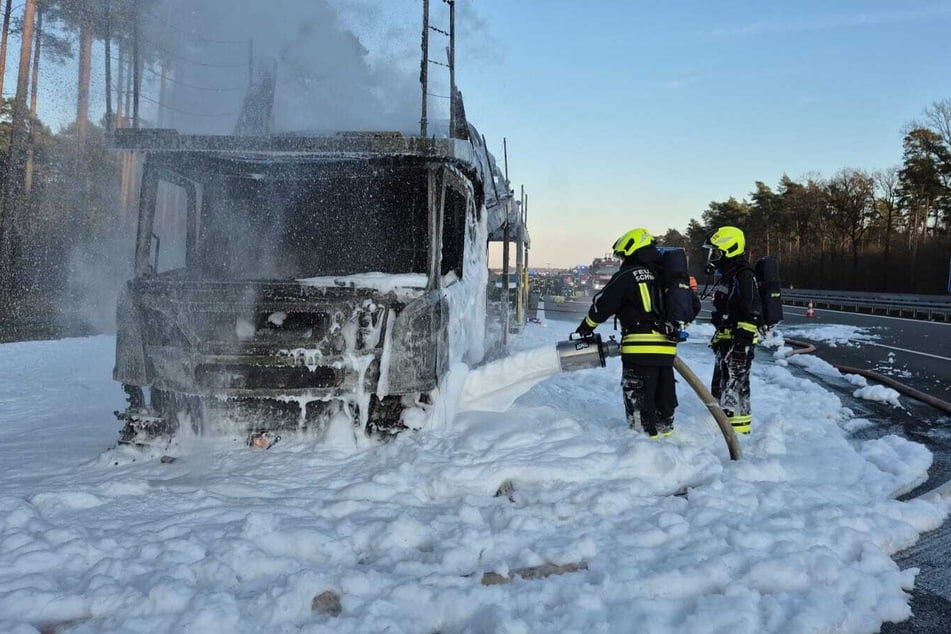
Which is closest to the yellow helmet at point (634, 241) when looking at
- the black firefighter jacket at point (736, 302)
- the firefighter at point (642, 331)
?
the firefighter at point (642, 331)

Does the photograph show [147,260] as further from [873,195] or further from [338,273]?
[873,195]

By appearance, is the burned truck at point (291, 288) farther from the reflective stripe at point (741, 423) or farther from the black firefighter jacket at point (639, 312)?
the reflective stripe at point (741, 423)

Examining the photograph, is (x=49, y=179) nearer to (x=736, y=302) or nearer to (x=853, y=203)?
(x=736, y=302)

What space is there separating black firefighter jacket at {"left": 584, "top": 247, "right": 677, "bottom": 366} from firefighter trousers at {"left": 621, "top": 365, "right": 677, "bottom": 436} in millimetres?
84

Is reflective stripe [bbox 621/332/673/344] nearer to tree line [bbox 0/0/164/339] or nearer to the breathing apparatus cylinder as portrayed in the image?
the breathing apparatus cylinder

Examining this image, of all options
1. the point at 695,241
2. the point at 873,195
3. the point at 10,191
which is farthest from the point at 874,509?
the point at 695,241

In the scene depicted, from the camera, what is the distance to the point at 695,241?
90.7 metres

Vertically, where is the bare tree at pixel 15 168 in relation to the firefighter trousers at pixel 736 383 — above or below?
above

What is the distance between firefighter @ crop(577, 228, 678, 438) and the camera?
4918 mm

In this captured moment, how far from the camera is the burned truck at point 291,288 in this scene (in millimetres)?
4141

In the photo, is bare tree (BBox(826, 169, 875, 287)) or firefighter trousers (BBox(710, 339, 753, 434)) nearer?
firefighter trousers (BBox(710, 339, 753, 434))

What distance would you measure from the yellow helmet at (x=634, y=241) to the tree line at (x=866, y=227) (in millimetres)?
27218

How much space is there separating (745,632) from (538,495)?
1.49 m

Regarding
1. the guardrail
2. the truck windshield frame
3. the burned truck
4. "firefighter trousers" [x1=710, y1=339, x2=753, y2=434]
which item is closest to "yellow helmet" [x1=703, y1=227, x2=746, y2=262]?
"firefighter trousers" [x1=710, y1=339, x2=753, y2=434]
